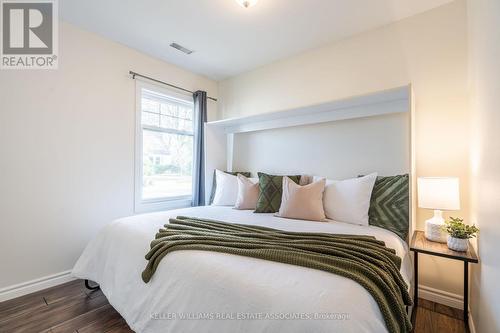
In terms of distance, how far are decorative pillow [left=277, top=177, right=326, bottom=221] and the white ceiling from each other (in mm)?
1521

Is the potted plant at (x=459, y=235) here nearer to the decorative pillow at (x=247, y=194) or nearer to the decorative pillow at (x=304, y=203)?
the decorative pillow at (x=304, y=203)

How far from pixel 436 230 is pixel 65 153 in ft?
10.7

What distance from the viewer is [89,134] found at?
2.40m

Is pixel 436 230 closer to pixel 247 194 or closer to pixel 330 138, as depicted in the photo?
pixel 330 138

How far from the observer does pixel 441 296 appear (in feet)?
6.31

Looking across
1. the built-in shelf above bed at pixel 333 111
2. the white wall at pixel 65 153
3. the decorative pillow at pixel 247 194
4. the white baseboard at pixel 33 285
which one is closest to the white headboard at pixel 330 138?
the built-in shelf above bed at pixel 333 111

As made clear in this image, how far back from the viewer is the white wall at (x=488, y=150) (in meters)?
1.00

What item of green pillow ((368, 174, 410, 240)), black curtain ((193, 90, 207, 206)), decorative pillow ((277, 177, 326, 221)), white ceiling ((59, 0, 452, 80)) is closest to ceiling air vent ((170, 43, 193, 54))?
white ceiling ((59, 0, 452, 80))

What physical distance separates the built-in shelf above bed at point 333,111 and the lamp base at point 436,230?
92 centimetres

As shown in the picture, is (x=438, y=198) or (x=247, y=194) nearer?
(x=438, y=198)

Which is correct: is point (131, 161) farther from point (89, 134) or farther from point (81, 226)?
point (81, 226)

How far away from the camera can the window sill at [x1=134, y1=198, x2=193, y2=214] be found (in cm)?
280

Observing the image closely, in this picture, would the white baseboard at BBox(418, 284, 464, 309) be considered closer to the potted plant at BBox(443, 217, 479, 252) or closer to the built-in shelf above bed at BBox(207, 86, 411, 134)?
the potted plant at BBox(443, 217, 479, 252)

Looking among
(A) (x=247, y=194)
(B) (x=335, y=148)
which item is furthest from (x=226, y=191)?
(B) (x=335, y=148)
